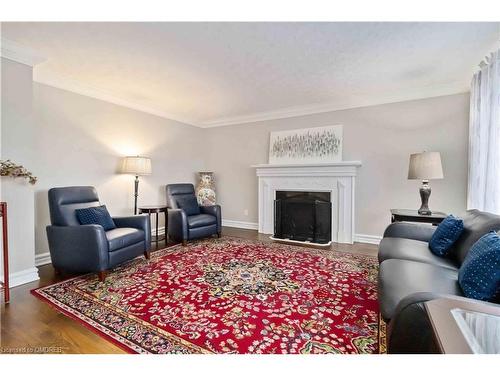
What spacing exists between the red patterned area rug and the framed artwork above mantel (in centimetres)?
186

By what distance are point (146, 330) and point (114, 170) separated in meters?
2.98

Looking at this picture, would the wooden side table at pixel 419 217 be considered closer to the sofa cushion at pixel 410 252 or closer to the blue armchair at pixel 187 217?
the sofa cushion at pixel 410 252

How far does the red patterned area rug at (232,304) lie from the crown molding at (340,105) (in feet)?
8.06

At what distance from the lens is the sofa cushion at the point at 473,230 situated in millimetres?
1824

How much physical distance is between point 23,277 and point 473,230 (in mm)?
4116

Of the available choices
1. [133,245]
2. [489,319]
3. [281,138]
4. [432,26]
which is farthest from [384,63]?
[133,245]

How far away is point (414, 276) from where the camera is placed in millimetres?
1598

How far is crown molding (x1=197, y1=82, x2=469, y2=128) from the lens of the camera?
3.50m

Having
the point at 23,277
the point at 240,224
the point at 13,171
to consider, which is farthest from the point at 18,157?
the point at 240,224

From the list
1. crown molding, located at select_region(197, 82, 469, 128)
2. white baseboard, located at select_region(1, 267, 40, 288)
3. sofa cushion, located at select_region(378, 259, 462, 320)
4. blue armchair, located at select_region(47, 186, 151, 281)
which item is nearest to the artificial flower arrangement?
blue armchair, located at select_region(47, 186, 151, 281)

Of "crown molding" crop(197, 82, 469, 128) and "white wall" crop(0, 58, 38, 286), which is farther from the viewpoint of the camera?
"crown molding" crop(197, 82, 469, 128)

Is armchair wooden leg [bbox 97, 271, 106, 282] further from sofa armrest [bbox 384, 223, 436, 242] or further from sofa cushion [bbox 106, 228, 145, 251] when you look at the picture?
sofa armrest [bbox 384, 223, 436, 242]

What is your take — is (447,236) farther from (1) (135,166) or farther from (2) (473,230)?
(1) (135,166)

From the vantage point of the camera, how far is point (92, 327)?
1736mm
